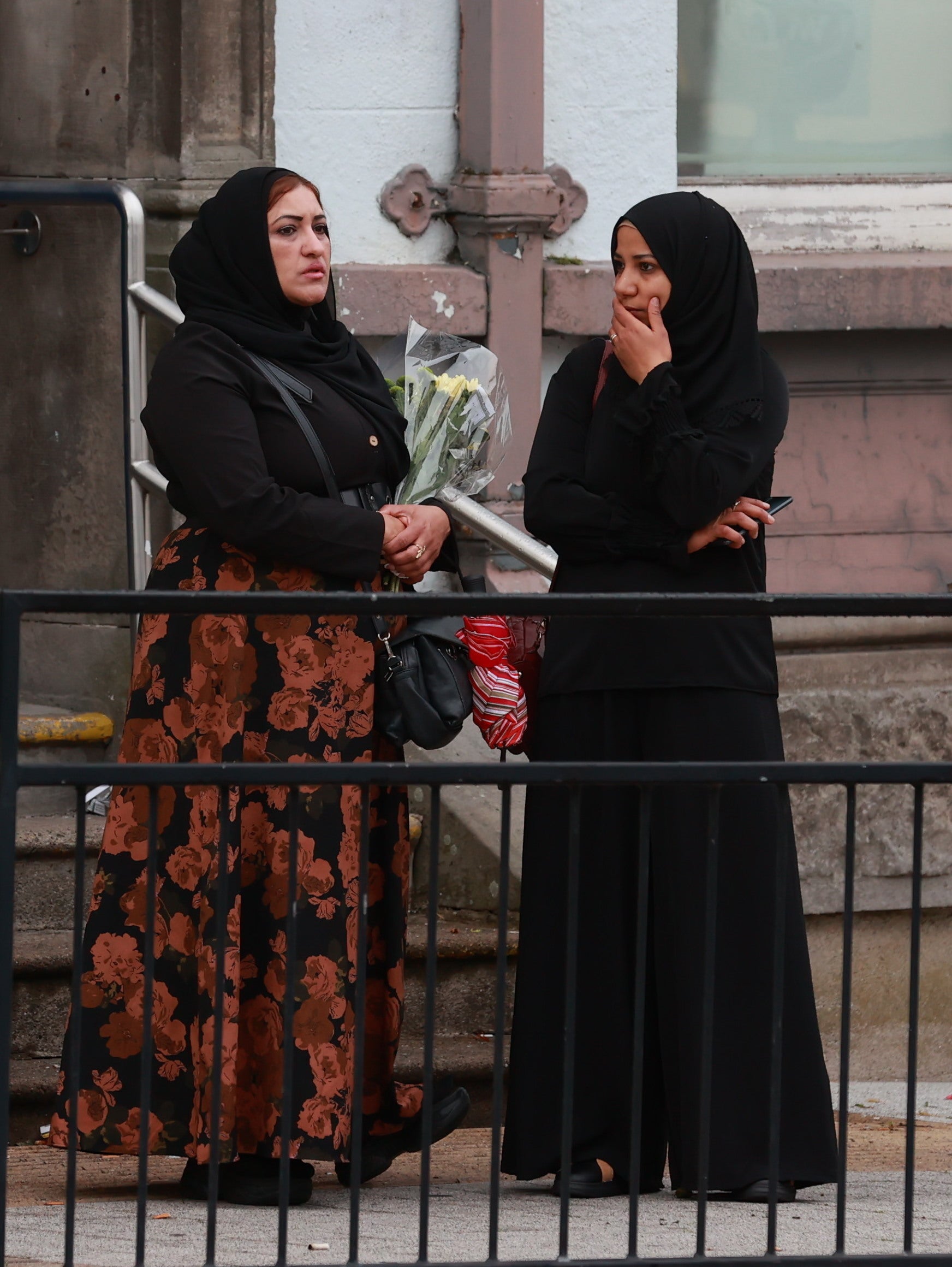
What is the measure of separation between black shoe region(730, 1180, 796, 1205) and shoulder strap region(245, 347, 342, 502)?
1439mm

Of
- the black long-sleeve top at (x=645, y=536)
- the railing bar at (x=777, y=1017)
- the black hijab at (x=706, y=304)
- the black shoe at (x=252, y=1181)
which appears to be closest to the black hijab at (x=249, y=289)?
the black long-sleeve top at (x=645, y=536)

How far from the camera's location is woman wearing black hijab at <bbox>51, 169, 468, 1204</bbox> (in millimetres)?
3396

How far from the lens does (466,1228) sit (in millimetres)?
3305

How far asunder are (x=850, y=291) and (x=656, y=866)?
2.68 metres

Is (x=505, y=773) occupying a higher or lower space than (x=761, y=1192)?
higher

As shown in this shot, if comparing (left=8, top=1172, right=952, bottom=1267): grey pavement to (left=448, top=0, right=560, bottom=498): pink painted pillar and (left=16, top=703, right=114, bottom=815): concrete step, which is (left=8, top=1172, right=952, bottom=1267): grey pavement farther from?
(left=448, top=0, right=560, bottom=498): pink painted pillar

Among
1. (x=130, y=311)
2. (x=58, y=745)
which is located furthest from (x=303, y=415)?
(x=58, y=745)

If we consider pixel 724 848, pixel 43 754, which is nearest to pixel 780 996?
pixel 724 848

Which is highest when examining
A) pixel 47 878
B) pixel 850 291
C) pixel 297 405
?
pixel 850 291

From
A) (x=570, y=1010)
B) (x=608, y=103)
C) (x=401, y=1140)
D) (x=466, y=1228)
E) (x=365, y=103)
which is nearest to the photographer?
(x=570, y=1010)

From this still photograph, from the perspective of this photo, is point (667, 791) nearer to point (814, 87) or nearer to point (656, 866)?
point (656, 866)

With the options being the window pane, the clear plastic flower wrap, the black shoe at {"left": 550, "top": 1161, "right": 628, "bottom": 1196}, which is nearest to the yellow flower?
the clear plastic flower wrap

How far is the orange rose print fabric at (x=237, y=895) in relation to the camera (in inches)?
134

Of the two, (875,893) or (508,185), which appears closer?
(508,185)
